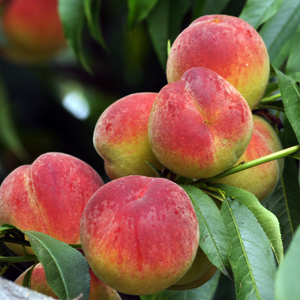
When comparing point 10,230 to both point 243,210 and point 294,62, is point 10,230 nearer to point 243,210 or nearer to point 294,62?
point 243,210

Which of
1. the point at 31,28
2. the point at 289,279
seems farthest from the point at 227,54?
the point at 31,28

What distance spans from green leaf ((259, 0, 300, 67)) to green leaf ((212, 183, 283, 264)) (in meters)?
0.31

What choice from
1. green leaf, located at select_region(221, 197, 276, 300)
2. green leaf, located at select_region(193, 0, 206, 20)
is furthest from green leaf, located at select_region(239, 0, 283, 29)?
green leaf, located at select_region(221, 197, 276, 300)

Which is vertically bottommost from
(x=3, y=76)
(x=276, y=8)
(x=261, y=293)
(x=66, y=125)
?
(x=66, y=125)

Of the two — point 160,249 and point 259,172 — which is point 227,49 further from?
point 160,249

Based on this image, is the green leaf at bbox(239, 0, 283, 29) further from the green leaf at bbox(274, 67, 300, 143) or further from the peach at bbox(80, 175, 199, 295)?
the peach at bbox(80, 175, 199, 295)

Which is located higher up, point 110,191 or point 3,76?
point 110,191

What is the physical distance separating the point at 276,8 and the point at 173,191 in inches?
17.2

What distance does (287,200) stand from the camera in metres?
0.68

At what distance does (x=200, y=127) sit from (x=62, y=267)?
0.21 metres

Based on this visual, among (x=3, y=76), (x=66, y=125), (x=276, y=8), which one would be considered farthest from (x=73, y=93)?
(x=276, y=8)

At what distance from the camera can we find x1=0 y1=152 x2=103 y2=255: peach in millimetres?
509

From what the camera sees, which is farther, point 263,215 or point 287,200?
point 287,200

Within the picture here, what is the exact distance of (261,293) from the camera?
0.42m
